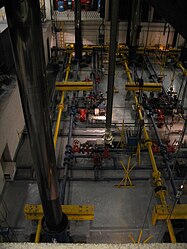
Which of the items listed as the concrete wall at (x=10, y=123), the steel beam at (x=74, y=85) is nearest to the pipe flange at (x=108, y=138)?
the steel beam at (x=74, y=85)

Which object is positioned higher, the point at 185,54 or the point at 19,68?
the point at 19,68

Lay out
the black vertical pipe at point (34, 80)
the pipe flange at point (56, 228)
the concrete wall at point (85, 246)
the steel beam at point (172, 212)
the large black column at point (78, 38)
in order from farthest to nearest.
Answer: the large black column at point (78, 38)
the steel beam at point (172, 212)
the pipe flange at point (56, 228)
the black vertical pipe at point (34, 80)
the concrete wall at point (85, 246)

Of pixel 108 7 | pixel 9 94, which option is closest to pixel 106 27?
pixel 108 7

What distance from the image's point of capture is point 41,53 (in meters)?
2.56

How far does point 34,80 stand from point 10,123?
4.35 m

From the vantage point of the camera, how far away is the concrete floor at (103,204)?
5.66 metres

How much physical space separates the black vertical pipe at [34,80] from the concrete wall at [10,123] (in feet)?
9.26

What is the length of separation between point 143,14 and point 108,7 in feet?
7.17

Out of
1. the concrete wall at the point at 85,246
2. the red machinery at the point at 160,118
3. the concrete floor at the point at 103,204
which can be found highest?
the concrete wall at the point at 85,246

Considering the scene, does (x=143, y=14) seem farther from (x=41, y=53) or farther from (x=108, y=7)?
(x=41, y=53)

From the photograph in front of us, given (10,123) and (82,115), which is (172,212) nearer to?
(10,123)

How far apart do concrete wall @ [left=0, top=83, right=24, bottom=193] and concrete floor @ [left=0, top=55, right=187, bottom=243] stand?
1.93 feet

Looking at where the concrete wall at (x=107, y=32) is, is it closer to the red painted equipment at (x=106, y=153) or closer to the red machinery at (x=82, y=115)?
the red machinery at (x=82, y=115)

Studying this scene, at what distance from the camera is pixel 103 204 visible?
20.6 ft
